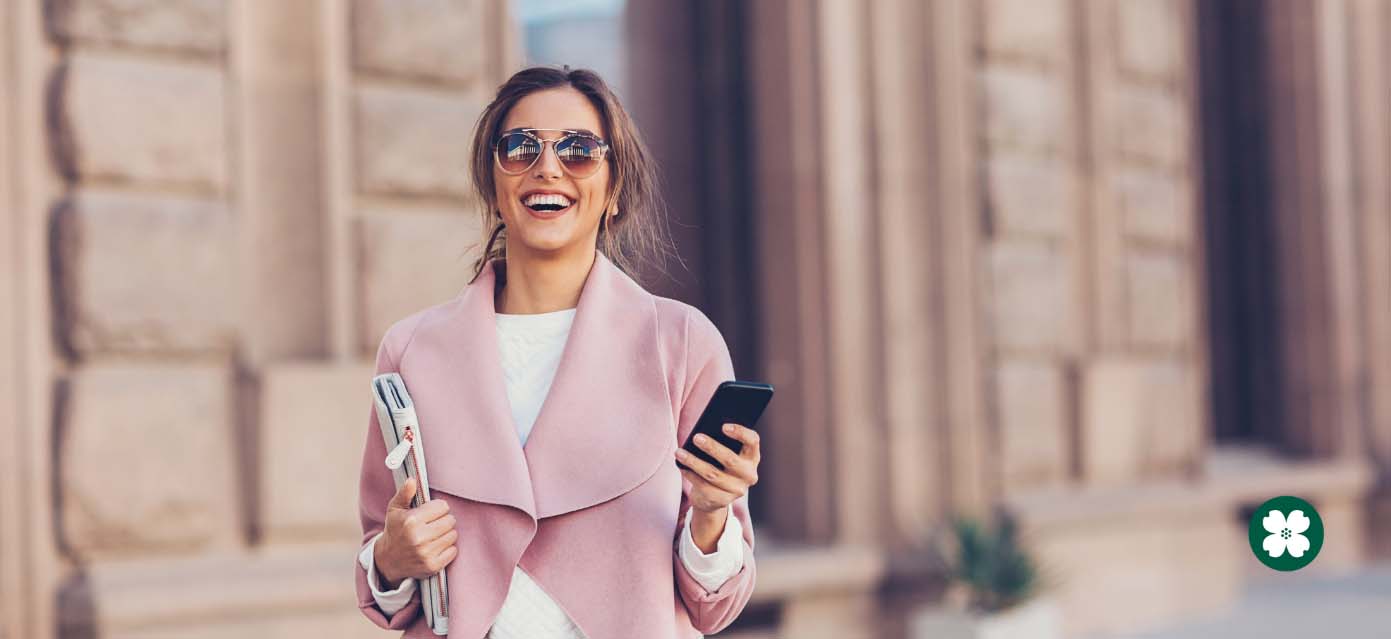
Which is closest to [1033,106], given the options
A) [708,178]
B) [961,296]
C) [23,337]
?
[961,296]

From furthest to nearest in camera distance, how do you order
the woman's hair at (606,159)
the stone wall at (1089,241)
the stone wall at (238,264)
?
1. the stone wall at (1089,241)
2. the stone wall at (238,264)
3. the woman's hair at (606,159)

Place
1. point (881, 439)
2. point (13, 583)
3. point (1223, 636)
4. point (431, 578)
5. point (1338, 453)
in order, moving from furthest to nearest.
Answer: point (1338, 453), point (1223, 636), point (881, 439), point (13, 583), point (431, 578)

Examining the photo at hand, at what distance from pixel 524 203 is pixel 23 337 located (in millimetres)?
3549

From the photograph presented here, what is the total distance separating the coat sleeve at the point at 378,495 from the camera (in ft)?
6.56

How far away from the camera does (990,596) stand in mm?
7473

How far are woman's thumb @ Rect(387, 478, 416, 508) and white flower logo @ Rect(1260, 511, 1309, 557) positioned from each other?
2744 millimetres

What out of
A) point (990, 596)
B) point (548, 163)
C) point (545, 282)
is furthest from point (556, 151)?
point (990, 596)

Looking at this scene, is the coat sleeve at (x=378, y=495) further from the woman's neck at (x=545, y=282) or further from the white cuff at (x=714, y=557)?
the white cuff at (x=714, y=557)

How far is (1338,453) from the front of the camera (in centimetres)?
1191

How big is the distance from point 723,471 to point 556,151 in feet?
1.52

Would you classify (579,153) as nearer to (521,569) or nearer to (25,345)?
(521,569)

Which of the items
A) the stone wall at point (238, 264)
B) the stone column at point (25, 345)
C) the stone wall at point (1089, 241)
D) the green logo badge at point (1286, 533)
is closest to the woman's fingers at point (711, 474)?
the green logo badge at point (1286, 533)

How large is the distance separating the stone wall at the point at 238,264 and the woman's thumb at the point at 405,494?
329cm

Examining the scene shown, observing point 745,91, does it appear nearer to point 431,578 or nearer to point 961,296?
point 961,296
